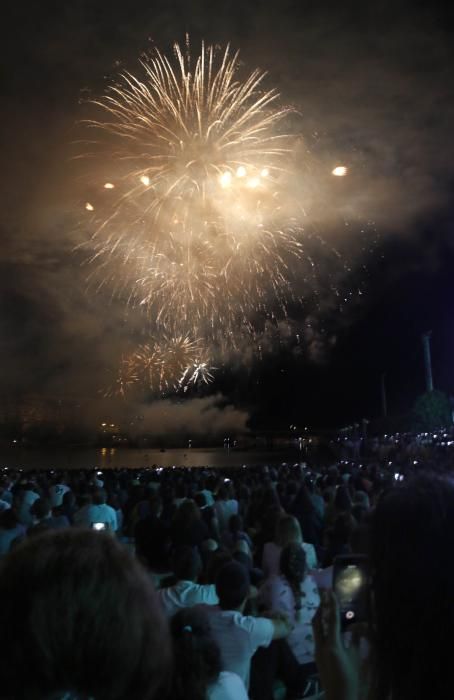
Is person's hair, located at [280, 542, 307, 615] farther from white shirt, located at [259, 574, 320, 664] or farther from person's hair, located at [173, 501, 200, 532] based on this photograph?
person's hair, located at [173, 501, 200, 532]

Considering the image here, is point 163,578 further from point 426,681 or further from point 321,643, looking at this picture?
point 426,681

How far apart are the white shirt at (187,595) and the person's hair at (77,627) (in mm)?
3195

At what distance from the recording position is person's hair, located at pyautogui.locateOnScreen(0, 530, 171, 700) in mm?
1376

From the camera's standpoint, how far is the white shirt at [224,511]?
945 centimetres

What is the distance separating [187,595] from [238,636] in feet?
3.22

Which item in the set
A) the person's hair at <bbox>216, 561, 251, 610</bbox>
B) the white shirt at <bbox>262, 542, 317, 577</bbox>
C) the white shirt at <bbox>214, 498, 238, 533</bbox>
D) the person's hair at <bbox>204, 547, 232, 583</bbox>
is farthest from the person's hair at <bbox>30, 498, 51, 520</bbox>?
the person's hair at <bbox>216, 561, 251, 610</bbox>

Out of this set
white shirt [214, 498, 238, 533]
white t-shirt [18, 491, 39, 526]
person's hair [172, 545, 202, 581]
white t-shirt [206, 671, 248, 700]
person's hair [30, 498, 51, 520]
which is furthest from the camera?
white t-shirt [18, 491, 39, 526]

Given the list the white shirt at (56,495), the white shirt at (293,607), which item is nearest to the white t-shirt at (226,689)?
the white shirt at (293,607)

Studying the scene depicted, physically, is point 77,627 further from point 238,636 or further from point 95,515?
point 95,515

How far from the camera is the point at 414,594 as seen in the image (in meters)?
1.51

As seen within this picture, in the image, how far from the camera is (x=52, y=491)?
12312 mm

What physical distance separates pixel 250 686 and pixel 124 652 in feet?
10.4

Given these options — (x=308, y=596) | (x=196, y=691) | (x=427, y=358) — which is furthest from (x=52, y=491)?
(x=427, y=358)

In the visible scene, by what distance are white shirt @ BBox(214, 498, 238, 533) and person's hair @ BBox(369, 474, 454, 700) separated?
7.88m
